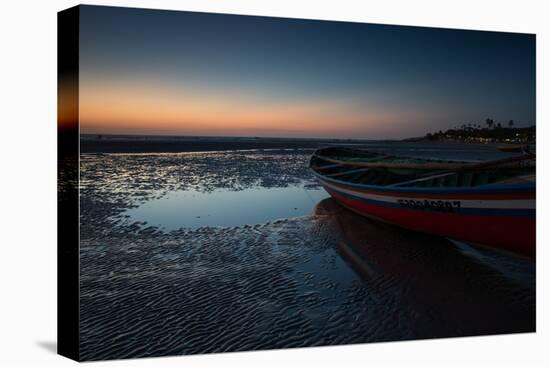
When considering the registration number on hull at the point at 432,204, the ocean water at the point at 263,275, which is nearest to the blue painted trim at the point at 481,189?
the registration number on hull at the point at 432,204

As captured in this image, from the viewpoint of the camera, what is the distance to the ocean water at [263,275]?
3.65 metres

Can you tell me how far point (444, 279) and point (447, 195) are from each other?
736 millimetres

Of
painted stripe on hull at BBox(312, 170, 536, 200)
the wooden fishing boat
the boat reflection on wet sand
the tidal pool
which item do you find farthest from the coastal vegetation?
the tidal pool

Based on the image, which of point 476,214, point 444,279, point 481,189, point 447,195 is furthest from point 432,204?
point 444,279

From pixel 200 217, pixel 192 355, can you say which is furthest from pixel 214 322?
pixel 200 217

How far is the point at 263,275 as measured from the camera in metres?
4.09

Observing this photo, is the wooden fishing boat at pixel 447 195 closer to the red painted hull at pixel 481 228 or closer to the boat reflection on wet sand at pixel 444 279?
the red painted hull at pixel 481 228

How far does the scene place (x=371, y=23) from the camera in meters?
4.37

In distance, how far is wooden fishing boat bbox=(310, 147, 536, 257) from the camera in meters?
4.29

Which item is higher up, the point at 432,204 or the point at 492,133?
the point at 492,133

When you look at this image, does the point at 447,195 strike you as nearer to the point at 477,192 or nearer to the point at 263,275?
the point at 477,192

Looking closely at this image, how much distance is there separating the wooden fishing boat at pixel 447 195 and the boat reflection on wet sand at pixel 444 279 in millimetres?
212

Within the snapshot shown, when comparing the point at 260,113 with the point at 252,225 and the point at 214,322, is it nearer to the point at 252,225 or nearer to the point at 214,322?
the point at 252,225

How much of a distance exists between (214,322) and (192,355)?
0.28m
